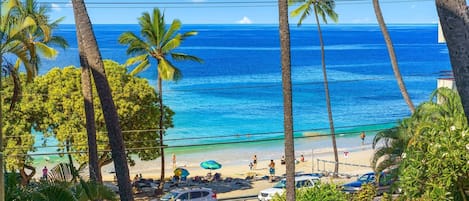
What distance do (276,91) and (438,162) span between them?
245ft

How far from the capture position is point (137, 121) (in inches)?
1046

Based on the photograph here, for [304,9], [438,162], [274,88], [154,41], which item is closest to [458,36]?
[438,162]

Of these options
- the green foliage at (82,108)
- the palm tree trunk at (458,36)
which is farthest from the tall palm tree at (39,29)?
the palm tree trunk at (458,36)

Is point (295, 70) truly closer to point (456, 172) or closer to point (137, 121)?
point (137, 121)

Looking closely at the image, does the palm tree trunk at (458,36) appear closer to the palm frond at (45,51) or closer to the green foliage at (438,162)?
the green foliage at (438,162)

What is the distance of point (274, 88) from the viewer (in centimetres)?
8675

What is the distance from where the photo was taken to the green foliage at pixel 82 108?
25922mm

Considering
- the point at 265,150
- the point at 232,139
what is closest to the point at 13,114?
the point at 265,150

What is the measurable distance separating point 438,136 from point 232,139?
4618 centimetres

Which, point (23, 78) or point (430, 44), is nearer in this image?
point (23, 78)

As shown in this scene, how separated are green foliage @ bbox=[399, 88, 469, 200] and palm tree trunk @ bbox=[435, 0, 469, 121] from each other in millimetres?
5632

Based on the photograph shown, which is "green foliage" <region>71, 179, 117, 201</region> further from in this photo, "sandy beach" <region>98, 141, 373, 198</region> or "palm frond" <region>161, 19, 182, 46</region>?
"sandy beach" <region>98, 141, 373, 198</region>

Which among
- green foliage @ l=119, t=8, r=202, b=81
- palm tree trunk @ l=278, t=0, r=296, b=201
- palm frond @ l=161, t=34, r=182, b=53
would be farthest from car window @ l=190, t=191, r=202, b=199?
palm tree trunk @ l=278, t=0, r=296, b=201

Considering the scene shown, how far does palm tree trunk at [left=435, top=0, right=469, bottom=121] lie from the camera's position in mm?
5152
